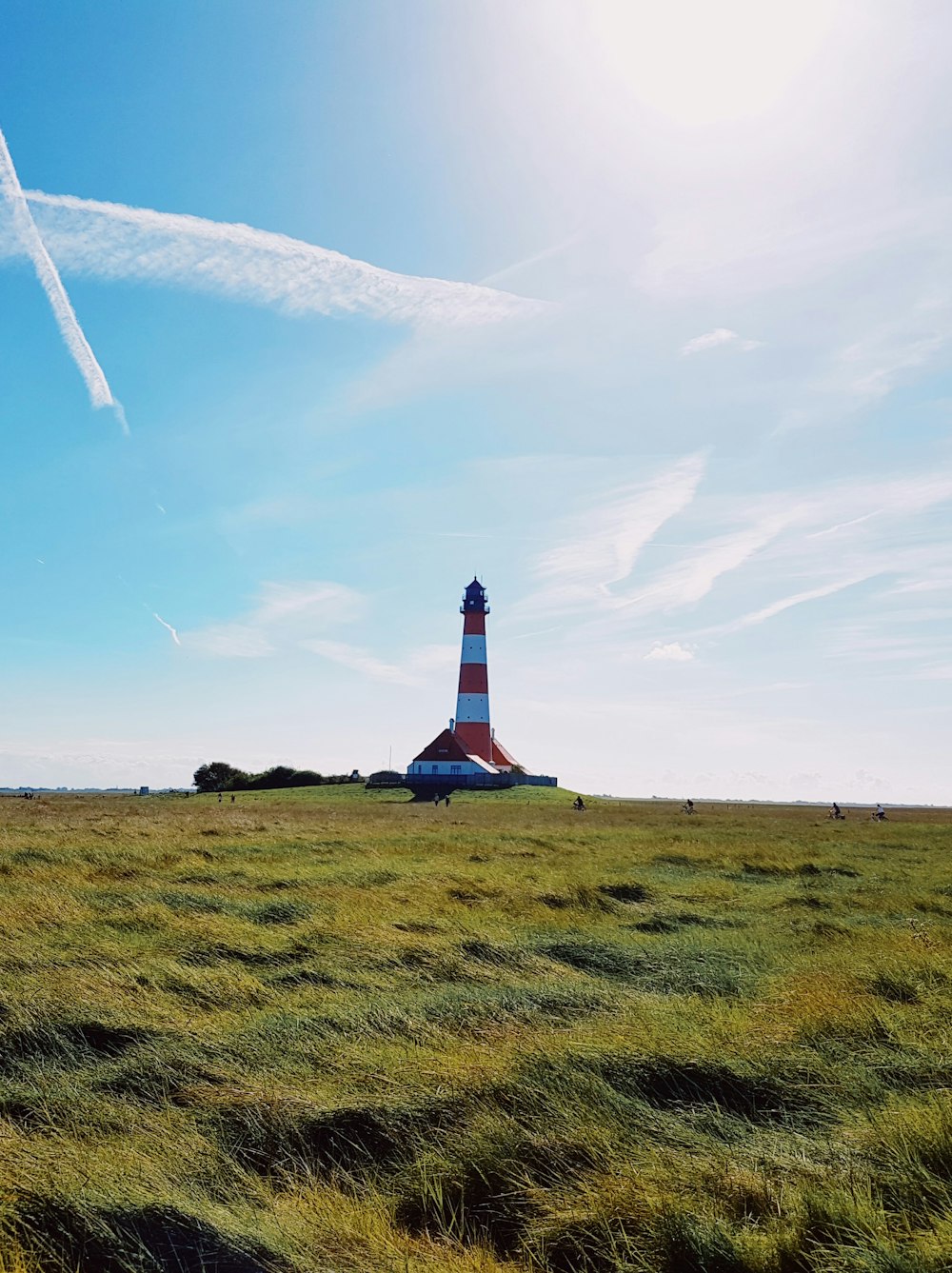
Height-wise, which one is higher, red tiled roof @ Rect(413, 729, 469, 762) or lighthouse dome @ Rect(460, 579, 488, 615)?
lighthouse dome @ Rect(460, 579, 488, 615)

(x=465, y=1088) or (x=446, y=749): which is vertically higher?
(x=446, y=749)

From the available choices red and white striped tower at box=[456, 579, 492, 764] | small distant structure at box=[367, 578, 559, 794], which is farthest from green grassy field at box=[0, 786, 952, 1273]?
red and white striped tower at box=[456, 579, 492, 764]

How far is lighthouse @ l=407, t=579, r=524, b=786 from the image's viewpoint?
224 ft

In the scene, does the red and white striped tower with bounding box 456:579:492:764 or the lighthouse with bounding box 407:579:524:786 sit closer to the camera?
the lighthouse with bounding box 407:579:524:786

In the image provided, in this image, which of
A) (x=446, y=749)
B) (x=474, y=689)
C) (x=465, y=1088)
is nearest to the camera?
(x=465, y=1088)

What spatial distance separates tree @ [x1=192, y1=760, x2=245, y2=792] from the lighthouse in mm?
20708

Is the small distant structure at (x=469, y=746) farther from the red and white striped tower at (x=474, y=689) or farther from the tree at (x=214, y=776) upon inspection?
the tree at (x=214, y=776)

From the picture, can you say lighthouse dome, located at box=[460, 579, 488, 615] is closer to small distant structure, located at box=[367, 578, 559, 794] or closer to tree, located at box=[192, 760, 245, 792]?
small distant structure, located at box=[367, 578, 559, 794]

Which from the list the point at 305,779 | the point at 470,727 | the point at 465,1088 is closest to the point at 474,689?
the point at 470,727

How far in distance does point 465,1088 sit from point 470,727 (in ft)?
222

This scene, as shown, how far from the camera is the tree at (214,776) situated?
7940 centimetres

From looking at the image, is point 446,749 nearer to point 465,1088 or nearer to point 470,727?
point 470,727

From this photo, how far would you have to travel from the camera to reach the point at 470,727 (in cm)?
7281

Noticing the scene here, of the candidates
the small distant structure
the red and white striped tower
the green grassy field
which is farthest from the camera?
the red and white striped tower
